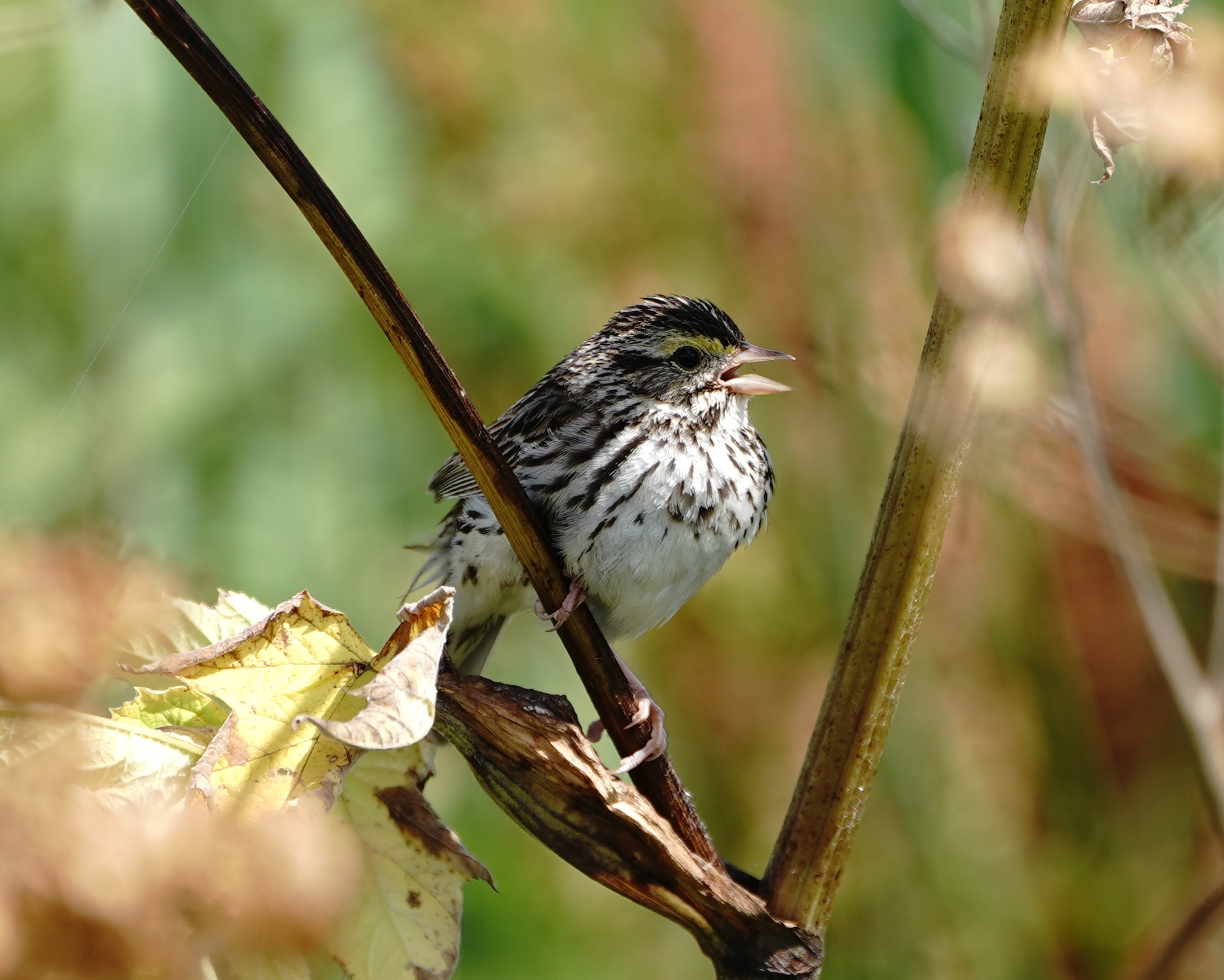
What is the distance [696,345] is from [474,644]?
0.65 metres

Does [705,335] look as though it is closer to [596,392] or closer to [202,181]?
[596,392]

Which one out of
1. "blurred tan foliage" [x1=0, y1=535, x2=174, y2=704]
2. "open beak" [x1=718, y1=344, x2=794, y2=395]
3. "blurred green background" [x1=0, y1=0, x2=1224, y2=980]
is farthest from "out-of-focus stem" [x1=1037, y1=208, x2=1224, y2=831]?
"blurred tan foliage" [x1=0, y1=535, x2=174, y2=704]

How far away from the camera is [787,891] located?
3.56ft

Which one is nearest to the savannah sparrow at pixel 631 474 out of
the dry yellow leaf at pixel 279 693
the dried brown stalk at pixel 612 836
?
the dried brown stalk at pixel 612 836

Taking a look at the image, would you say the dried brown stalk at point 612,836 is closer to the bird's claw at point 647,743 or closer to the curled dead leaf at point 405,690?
the bird's claw at point 647,743

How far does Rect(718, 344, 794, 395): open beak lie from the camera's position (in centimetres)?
195

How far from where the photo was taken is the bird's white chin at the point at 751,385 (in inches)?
76.0

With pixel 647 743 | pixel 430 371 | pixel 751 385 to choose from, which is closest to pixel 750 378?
pixel 751 385

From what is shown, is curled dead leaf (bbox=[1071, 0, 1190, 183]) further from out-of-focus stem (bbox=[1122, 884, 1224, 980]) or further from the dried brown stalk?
Answer: out-of-focus stem (bbox=[1122, 884, 1224, 980])

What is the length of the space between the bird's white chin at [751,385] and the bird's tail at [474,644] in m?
0.59

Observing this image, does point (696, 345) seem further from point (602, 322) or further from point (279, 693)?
point (279, 693)

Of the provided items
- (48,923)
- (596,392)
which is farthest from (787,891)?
(596,392)

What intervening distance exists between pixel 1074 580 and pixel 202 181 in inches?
74.2

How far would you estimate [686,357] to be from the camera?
7.15 feet
